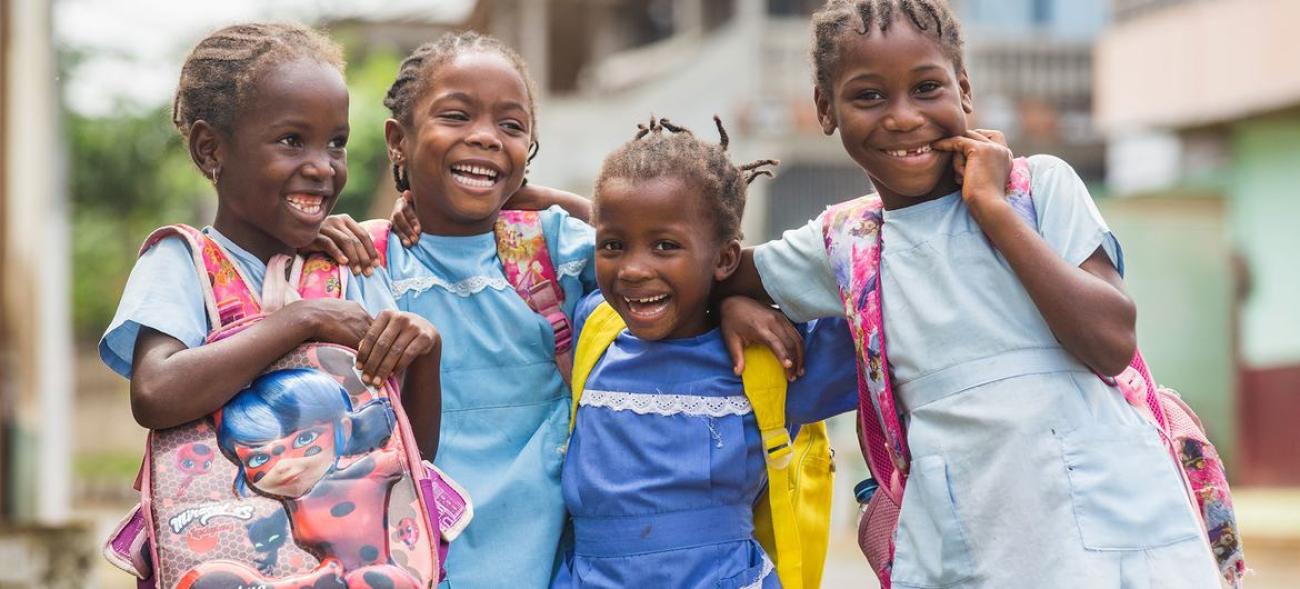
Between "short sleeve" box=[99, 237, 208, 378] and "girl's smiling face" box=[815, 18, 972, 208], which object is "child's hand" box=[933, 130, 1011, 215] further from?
"short sleeve" box=[99, 237, 208, 378]

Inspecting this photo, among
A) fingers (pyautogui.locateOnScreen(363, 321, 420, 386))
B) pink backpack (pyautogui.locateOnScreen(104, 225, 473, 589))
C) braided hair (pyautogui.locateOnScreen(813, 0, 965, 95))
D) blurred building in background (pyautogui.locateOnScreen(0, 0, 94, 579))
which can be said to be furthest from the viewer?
blurred building in background (pyautogui.locateOnScreen(0, 0, 94, 579))

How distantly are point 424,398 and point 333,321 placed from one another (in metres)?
0.26

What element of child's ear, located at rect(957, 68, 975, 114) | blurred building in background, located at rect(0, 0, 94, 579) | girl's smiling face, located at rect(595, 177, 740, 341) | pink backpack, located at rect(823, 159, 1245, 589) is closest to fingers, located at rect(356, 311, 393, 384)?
girl's smiling face, located at rect(595, 177, 740, 341)

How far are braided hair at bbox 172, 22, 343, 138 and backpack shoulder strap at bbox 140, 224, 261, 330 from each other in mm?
218

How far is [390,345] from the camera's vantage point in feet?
9.12

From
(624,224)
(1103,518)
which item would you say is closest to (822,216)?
(624,224)

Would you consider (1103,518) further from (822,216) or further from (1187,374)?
(1187,374)

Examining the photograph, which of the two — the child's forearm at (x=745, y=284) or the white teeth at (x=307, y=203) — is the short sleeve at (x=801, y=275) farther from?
the white teeth at (x=307, y=203)

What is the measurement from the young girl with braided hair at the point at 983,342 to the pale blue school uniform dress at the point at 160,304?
1.24m

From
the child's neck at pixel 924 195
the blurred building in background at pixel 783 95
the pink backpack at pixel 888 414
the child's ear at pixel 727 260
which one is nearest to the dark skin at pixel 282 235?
the child's ear at pixel 727 260

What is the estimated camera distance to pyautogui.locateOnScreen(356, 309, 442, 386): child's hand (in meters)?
2.76

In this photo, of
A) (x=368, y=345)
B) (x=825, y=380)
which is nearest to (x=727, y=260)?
(x=825, y=380)

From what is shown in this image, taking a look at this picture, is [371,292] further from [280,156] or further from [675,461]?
[675,461]

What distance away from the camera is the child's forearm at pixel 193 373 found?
262cm
